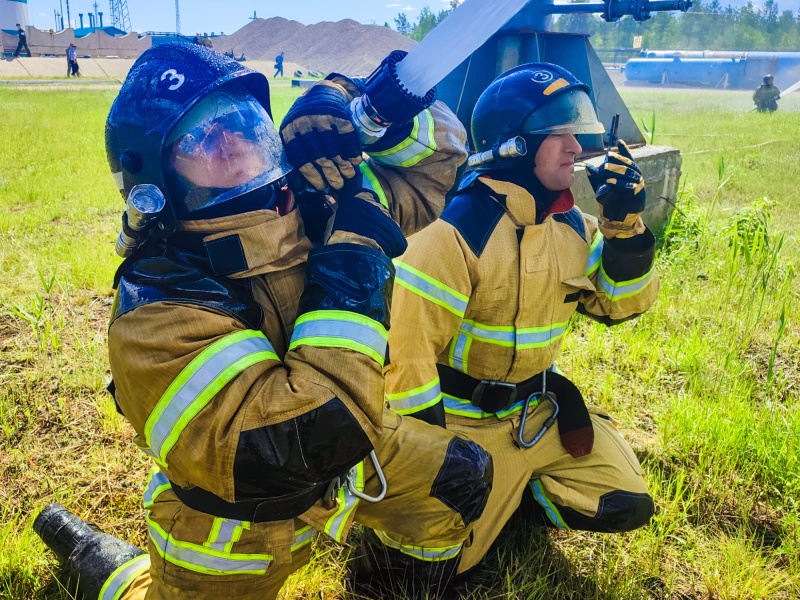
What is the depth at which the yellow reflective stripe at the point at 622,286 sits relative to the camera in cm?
246

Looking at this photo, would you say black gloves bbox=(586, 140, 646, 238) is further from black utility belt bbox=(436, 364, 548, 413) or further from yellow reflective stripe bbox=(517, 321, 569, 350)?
black utility belt bbox=(436, 364, 548, 413)

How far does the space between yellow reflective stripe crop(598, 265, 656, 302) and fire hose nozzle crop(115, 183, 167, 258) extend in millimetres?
1797

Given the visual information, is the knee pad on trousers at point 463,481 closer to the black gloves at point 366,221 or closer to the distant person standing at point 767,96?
the black gloves at point 366,221

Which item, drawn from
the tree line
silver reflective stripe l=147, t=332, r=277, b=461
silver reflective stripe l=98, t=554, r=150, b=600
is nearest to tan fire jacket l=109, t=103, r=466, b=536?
silver reflective stripe l=147, t=332, r=277, b=461

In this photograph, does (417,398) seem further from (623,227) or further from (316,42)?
(316,42)

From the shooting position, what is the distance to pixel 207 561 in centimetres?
160

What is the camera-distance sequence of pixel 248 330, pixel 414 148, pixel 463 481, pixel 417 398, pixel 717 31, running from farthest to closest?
pixel 717 31 < pixel 417 398 < pixel 414 148 < pixel 463 481 < pixel 248 330

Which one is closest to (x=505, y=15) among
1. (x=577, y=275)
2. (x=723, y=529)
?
(x=577, y=275)

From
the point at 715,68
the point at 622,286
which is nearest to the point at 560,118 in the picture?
the point at 622,286

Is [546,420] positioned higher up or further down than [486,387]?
further down

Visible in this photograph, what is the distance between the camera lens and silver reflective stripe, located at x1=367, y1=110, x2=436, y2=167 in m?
1.97

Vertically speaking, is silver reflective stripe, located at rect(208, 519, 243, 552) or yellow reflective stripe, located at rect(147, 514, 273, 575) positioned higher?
silver reflective stripe, located at rect(208, 519, 243, 552)

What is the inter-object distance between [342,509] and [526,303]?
109 centimetres

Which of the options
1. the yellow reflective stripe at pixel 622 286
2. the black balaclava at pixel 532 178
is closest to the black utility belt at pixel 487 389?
the yellow reflective stripe at pixel 622 286
